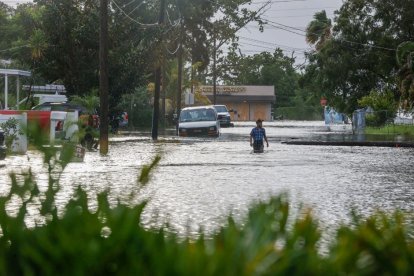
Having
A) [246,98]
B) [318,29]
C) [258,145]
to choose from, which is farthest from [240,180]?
[246,98]

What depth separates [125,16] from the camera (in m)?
54.2

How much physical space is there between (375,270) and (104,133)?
29063mm

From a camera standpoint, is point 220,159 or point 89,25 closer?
point 220,159

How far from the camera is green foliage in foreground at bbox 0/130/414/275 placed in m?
3.05

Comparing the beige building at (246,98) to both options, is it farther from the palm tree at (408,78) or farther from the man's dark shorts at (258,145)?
the man's dark shorts at (258,145)

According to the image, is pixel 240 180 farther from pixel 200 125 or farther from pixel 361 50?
pixel 361 50

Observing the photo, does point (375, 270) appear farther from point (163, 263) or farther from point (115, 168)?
point (115, 168)

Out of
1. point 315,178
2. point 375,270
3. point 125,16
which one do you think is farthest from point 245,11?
point 375,270

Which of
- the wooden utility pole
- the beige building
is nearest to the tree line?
the wooden utility pole

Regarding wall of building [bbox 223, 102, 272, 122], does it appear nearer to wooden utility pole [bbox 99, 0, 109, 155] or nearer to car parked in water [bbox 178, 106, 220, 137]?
car parked in water [bbox 178, 106, 220, 137]

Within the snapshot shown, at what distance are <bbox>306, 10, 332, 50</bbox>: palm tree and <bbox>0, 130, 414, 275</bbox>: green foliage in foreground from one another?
226 feet

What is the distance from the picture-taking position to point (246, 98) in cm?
12825

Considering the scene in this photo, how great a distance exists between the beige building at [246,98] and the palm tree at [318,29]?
49459mm

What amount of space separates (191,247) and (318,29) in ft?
233
